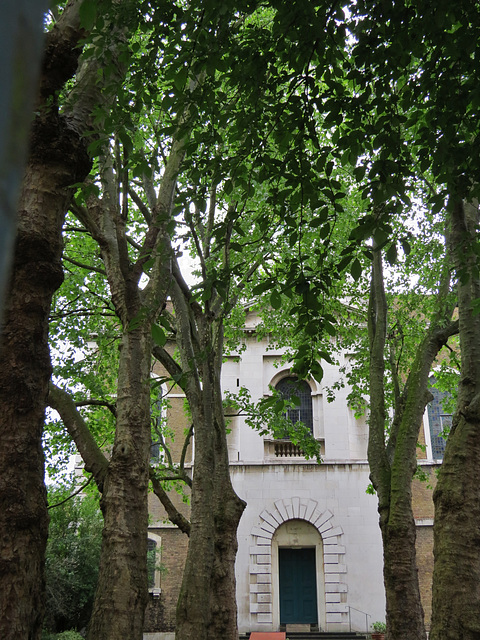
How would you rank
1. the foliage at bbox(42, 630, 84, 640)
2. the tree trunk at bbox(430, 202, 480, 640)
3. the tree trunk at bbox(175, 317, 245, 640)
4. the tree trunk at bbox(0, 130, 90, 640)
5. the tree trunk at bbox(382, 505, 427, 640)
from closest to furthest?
the tree trunk at bbox(0, 130, 90, 640) → the tree trunk at bbox(430, 202, 480, 640) → the tree trunk at bbox(175, 317, 245, 640) → the tree trunk at bbox(382, 505, 427, 640) → the foliage at bbox(42, 630, 84, 640)

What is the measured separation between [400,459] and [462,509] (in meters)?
3.37

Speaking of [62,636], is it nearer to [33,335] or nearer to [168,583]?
[168,583]

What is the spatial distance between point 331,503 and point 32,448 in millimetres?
21204

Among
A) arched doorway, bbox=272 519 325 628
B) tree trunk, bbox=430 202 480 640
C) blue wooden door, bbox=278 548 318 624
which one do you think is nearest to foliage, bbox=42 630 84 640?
arched doorway, bbox=272 519 325 628

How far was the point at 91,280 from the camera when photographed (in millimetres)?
16641

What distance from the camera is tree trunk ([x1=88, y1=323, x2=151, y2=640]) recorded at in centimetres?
653

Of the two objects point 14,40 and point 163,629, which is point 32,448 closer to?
point 14,40

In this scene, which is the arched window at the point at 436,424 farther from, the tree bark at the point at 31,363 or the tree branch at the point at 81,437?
the tree bark at the point at 31,363

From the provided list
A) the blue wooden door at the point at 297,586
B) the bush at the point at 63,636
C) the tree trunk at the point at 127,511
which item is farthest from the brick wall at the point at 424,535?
the tree trunk at the point at 127,511

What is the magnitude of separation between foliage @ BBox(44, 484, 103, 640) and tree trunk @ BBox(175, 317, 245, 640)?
25.1 feet

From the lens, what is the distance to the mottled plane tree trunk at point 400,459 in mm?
9828

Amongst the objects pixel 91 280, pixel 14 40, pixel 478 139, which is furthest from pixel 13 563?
pixel 91 280

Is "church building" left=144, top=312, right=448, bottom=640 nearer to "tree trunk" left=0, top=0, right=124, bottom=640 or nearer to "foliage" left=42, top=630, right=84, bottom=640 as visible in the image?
"foliage" left=42, top=630, right=84, bottom=640

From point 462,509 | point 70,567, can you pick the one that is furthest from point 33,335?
point 70,567
